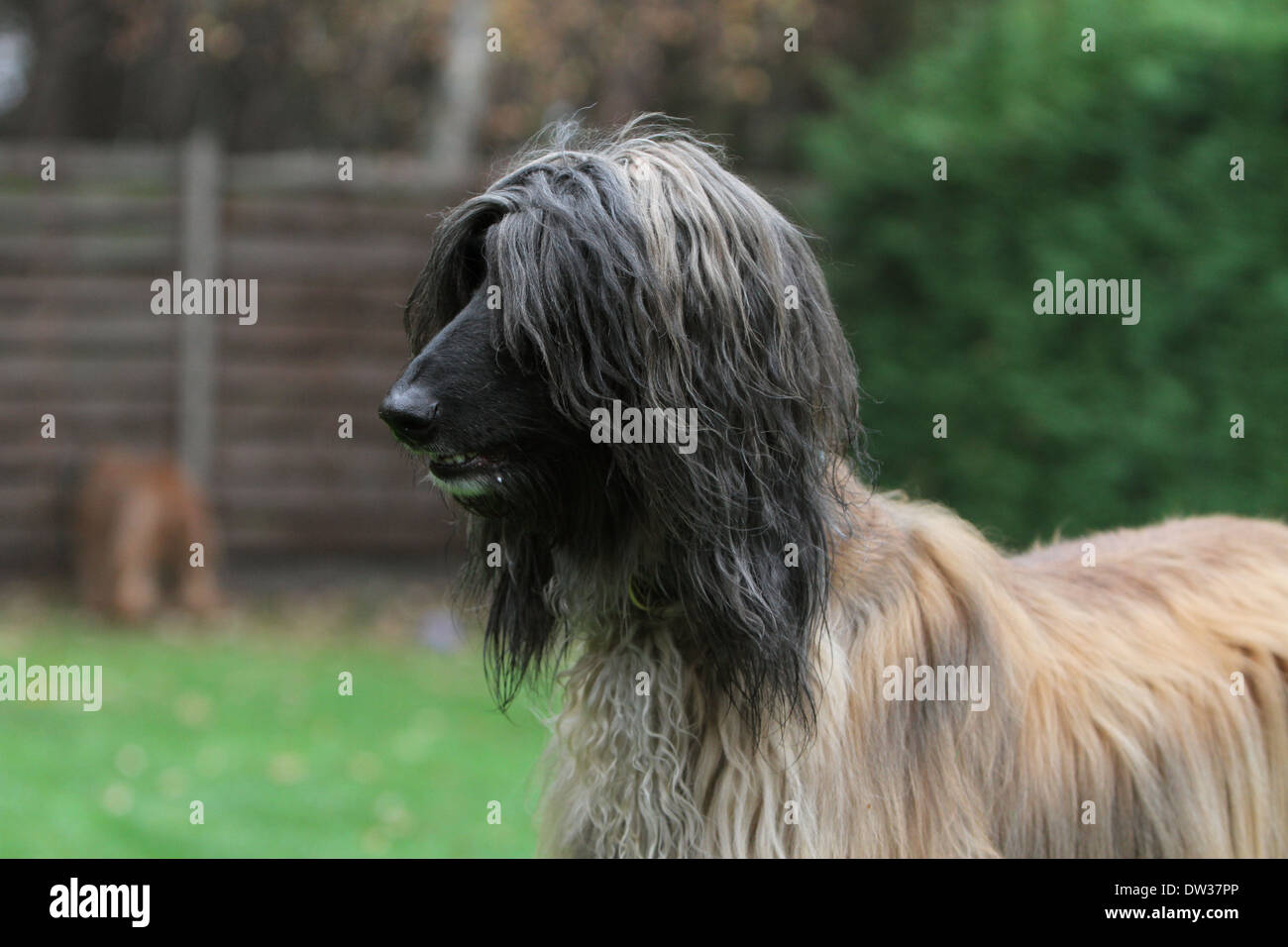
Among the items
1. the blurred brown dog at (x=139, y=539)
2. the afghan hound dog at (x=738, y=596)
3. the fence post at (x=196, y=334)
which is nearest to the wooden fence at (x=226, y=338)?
the fence post at (x=196, y=334)

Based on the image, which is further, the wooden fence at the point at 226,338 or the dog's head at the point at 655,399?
the wooden fence at the point at 226,338

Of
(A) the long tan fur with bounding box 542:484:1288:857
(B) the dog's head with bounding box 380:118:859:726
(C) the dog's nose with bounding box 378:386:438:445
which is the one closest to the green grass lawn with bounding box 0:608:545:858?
(A) the long tan fur with bounding box 542:484:1288:857

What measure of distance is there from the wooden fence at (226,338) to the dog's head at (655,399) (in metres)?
6.49

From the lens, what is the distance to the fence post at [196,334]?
8805mm

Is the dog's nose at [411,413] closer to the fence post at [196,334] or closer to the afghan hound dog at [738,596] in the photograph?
the afghan hound dog at [738,596]

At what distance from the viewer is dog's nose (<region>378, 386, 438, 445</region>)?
7.39ft

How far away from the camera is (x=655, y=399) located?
2.26 m

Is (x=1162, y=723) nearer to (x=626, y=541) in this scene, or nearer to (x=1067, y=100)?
(x=626, y=541)

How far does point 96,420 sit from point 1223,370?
6.44 m

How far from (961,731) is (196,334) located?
7259 mm

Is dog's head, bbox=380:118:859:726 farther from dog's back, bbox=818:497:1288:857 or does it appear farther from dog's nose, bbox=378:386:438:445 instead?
dog's back, bbox=818:497:1288:857

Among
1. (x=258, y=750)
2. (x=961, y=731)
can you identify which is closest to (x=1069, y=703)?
(x=961, y=731)

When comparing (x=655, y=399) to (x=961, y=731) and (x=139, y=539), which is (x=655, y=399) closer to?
(x=961, y=731)

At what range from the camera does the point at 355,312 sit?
903 cm
